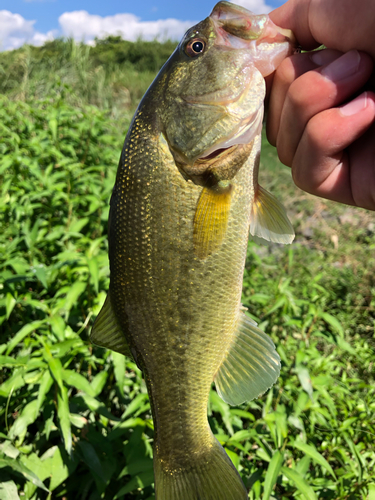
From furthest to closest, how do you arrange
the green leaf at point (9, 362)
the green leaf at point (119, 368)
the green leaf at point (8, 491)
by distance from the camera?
the green leaf at point (119, 368), the green leaf at point (9, 362), the green leaf at point (8, 491)

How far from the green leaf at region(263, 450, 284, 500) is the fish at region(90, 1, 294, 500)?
44cm

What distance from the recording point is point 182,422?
1471mm

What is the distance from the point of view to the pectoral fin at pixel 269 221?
147 cm

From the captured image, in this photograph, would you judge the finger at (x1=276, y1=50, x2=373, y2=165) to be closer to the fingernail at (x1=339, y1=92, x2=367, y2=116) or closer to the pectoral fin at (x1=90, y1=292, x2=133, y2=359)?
the fingernail at (x1=339, y1=92, x2=367, y2=116)

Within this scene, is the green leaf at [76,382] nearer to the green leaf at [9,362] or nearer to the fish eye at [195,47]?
the green leaf at [9,362]

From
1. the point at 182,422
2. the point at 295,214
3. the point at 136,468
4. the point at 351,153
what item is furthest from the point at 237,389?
the point at 295,214

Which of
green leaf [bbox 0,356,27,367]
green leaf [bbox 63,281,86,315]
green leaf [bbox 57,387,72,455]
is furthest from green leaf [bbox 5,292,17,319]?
green leaf [bbox 57,387,72,455]

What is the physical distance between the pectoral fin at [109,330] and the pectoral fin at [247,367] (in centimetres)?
41

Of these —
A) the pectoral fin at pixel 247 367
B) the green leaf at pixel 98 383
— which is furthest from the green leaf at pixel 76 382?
the pectoral fin at pixel 247 367

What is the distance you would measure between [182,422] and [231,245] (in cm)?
74

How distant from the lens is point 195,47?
1443 millimetres

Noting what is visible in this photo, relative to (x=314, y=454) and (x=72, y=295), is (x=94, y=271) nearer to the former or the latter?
(x=72, y=295)

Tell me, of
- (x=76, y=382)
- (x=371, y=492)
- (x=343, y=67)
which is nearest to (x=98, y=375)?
(x=76, y=382)

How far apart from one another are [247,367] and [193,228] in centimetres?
64
